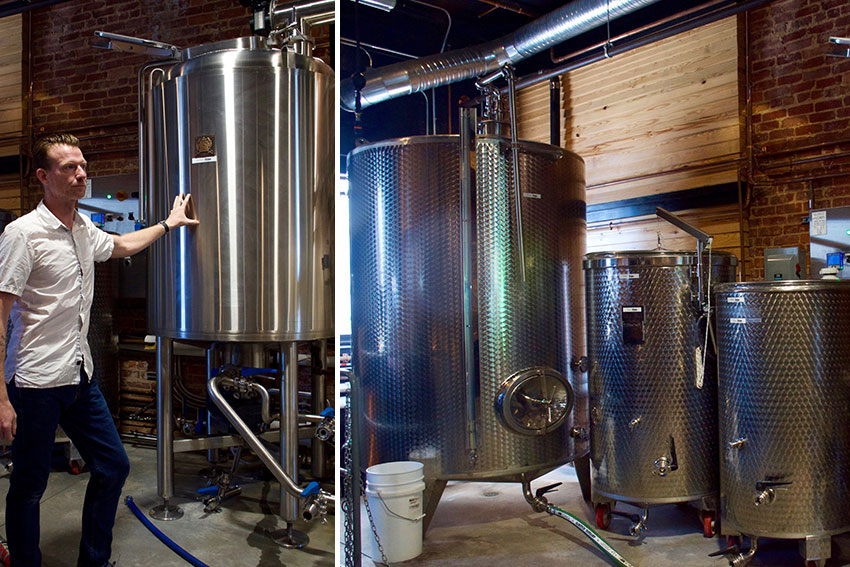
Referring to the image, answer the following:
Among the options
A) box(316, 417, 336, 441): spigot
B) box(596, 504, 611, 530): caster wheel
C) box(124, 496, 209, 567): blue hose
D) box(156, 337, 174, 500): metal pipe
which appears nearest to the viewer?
box(316, 417, 336, 441): spigot

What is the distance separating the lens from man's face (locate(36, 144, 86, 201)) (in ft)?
7.78

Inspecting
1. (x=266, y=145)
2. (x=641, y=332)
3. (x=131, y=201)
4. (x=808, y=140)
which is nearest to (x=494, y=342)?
(x=641, y=332)

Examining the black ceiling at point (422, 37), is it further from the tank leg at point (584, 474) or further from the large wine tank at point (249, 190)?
the tank leg at point (584, 474)

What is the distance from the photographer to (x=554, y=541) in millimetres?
3256

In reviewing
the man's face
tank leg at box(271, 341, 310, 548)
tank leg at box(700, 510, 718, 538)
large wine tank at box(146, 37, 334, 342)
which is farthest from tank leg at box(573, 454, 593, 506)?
the man's face

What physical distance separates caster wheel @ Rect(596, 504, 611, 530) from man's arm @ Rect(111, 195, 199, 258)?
2.41m

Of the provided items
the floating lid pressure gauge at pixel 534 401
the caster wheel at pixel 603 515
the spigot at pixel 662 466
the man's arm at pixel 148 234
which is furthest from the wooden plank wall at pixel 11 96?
the spigot at pixel 662 466

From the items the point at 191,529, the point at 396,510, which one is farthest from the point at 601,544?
the point at 191,529

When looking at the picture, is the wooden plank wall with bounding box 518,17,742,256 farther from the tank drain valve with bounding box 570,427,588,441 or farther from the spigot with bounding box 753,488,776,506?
the spigot with bounding box 753,488,776,506

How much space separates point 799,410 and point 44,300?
9.77 ft

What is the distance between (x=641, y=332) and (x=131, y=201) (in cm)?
326

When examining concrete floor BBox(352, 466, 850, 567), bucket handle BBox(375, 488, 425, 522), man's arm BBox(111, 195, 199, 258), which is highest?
man's arm BBox(111, 195, 199, 258)

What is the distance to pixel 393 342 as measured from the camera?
332 centimetres

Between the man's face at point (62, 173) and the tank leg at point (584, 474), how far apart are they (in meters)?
2.75
